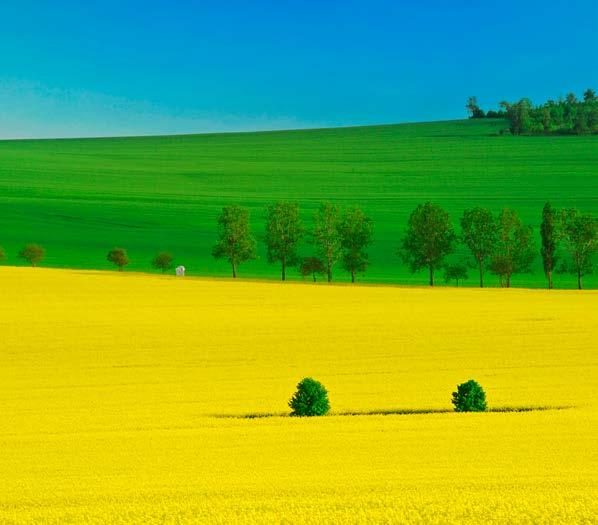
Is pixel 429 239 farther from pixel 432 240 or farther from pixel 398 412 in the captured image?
pixel 398 412

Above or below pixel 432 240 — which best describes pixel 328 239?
above

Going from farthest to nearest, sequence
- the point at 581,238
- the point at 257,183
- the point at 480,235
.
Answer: the point at 257,183, the point at 480,235, the point at 581,238

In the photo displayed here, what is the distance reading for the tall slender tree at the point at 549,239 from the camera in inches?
2832

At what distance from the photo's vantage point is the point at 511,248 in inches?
2968

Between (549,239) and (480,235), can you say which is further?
(480,235)

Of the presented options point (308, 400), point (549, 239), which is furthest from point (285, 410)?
point (549, 239)

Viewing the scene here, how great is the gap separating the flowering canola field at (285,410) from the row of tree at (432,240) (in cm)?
2966

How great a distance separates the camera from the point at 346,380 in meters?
24.9

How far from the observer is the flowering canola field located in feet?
38.8

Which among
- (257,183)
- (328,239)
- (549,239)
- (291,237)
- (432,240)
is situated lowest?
(549,239)

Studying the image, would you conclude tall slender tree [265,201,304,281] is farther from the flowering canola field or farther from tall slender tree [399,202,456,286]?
the flowering canola field

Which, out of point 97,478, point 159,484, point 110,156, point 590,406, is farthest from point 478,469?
point 110,156

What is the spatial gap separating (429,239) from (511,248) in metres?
6.42

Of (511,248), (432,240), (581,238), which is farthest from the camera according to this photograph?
(511,248)
